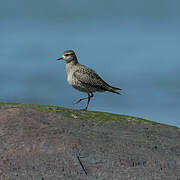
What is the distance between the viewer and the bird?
17359 millimetres

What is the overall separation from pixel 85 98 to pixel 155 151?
17.5 feet

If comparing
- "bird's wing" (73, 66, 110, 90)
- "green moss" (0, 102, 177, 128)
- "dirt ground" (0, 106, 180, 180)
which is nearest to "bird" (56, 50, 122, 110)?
"bird's wing" (73, 66, 110, 90)

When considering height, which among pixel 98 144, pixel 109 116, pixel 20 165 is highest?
pixel 109 116

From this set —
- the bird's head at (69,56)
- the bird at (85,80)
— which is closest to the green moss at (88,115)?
the bird at (85,80)

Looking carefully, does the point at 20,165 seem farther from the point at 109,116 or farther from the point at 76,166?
the point at 109,116

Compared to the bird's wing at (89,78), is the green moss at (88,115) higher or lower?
lower

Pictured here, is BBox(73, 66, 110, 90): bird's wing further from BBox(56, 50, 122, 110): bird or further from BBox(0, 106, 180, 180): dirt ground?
BBox(0, 106, 180, 180): dirt ground

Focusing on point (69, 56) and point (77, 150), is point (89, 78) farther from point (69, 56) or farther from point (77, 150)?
point (77, 150)

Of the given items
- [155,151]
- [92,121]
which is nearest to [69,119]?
[92,121]

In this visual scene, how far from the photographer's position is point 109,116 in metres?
16.0

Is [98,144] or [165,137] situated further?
[165,137]

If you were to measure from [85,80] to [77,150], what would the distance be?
5.93 meters

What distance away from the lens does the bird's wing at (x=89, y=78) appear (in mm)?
17344

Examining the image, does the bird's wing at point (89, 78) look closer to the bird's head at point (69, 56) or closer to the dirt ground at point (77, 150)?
the bird's head at point (69, 56)
